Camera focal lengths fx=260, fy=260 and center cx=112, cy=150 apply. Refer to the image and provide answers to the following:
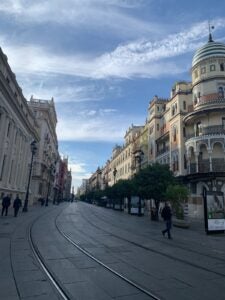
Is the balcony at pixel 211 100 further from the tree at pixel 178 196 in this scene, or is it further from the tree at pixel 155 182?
the tree at pixel 178 196

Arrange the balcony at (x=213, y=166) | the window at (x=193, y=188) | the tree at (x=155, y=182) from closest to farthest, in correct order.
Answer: the tree at (x=155, y=182) < the balcony at (x=213, y=166) < the window at (x=193, y=188)

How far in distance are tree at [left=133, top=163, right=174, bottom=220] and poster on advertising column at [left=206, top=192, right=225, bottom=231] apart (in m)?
9.87

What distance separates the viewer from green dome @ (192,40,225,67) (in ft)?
112

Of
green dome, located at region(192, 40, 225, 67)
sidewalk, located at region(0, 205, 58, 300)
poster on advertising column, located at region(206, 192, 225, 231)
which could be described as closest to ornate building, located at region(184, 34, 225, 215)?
green dome, located at region(192, 40, 225, 67)

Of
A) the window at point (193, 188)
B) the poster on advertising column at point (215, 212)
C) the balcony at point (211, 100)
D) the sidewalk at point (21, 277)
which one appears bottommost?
the sidewalk at point (21, 277)

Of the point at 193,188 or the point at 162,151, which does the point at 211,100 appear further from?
the point at 162,151

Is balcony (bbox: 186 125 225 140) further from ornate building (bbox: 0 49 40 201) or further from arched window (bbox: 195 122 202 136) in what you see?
ornate building (bbox: 0 49 40 201)

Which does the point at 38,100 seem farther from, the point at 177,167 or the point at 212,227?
the point at 212,227

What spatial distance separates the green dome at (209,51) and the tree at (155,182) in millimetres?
16827

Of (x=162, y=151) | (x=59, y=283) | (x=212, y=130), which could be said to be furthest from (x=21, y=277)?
(x=162, y=151)

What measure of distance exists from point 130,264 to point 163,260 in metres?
1.40

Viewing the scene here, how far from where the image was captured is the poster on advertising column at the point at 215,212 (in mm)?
16766

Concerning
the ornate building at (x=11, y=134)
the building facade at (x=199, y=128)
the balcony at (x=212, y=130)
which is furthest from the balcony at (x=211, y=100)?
the ornate building at (x=11, y=134)

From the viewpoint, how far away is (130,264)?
7730mm
